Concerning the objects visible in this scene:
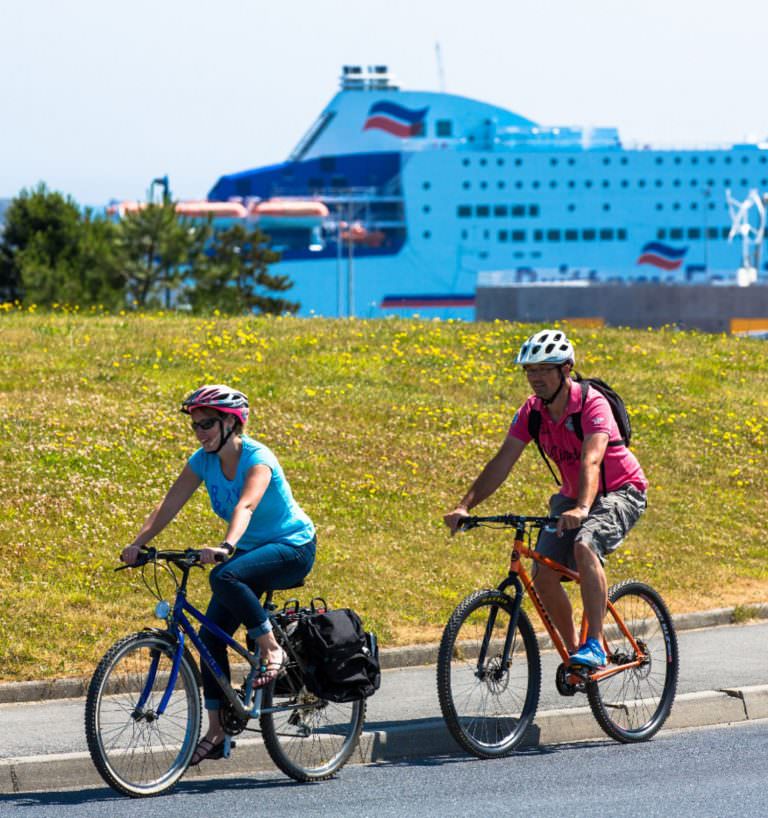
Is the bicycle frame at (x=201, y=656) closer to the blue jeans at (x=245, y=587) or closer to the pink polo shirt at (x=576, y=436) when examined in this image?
the blue jeans at (x=245, y=587)

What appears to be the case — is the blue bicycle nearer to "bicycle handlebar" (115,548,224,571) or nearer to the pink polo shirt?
"bicycle handlebar" (115,548,224,571)

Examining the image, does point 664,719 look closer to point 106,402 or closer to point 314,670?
point 314,670

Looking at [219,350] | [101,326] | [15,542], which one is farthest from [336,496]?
A: [101,326]

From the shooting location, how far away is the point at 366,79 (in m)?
96.4

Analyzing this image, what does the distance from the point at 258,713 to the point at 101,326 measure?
49.9ft

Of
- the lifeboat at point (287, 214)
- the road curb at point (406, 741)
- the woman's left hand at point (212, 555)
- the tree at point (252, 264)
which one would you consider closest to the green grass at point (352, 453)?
the road curb at point (406, 741)

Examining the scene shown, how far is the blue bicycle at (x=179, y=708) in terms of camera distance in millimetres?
5977

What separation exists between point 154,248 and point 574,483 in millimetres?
49377

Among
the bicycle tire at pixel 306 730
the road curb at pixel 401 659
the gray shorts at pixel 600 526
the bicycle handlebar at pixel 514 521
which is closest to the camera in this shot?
the bicycle tire at pixel 306 730

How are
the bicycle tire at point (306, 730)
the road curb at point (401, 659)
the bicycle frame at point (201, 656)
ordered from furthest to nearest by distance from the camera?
the road curb at point (401, 659) < the bicycle tire at point (306, 730) < the bicycle frame at point (201, 656)

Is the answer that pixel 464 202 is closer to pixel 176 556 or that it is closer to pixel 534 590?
pixel 534 590

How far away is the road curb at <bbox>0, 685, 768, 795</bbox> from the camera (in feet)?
21.1

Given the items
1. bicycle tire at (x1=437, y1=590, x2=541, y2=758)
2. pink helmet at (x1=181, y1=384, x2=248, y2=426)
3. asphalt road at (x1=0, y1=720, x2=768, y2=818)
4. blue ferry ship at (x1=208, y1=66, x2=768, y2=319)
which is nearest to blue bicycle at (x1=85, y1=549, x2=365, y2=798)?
asphalt road at (x1=0, y1=720, x2=768, y2=818)

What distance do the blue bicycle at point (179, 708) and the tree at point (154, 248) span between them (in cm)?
4742
